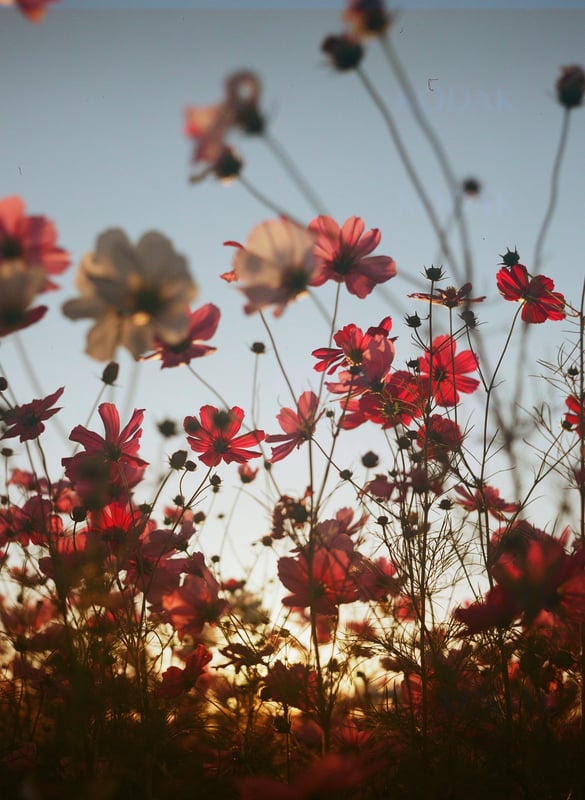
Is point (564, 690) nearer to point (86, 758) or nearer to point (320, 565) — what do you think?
point (320, 565)

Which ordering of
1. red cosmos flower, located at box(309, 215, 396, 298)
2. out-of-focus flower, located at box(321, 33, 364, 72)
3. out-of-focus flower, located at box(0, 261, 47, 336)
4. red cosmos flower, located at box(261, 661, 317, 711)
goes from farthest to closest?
red cosmos flower, located at box(261, 661, 317, 711), red cosmos flower, located at box(309, 215, 396, 298), out-of-focus flower, located at box(321, 33, 364, 72), out-of-focus flower, located at box(0, 261, 47, 336)

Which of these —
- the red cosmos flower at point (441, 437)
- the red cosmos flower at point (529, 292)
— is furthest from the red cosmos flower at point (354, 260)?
the red cosmos flower at point (529, 292)

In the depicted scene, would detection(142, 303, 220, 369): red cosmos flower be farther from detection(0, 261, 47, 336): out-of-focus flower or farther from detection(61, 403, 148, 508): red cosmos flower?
detection(61, 403, 148, 508): red cosmos flower

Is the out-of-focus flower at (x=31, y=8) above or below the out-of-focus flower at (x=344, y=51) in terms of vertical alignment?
below

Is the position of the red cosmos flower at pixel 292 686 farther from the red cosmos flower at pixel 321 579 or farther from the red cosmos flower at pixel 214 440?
the red cosmos flower at pixel 214 440

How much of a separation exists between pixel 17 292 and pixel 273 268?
0.33m

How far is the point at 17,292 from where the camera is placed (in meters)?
0.72

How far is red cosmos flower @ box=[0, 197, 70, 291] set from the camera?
0.75 m

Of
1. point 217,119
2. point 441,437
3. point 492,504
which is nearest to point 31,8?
point 217,119

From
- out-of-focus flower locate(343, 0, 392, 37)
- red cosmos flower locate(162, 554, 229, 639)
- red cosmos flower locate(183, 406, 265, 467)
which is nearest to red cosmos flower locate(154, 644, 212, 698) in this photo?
red cosmos flower locate(162, 554, 229, 639)

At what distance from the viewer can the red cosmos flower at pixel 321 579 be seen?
43.1 inches

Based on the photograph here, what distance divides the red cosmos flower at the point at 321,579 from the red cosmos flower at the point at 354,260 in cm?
46

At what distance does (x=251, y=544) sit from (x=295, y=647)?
39 centimetres

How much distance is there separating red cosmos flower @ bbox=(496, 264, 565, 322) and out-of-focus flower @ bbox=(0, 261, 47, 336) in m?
1.09
